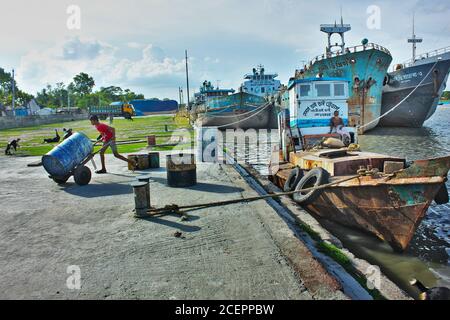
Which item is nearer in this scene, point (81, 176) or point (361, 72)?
point (81, 176)

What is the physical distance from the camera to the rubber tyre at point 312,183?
6.82 metres

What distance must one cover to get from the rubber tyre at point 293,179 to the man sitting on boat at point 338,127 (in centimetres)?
357

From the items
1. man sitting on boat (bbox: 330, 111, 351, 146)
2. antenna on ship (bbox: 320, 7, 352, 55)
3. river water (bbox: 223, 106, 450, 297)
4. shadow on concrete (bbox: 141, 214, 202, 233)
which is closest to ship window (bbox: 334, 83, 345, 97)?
man sitting on boat (bbox: 330, 111, 351, 146)

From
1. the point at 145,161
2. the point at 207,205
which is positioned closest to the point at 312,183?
the point at 207,205

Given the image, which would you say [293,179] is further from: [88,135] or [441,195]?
[88,135]

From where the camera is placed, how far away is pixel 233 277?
3531 mm

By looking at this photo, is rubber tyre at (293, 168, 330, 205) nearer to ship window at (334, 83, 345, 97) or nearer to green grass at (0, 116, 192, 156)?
ship window at (334, 83, 345, 97)

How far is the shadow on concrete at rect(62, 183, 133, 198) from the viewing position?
24.2 feet

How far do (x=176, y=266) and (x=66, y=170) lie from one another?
5.71 meters

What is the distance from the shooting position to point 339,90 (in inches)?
456

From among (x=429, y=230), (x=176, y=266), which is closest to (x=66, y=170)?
(x=176, y=266)

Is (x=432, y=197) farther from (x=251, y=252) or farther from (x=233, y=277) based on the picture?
(x=233, y=277)

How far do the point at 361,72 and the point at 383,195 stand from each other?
24.3m
